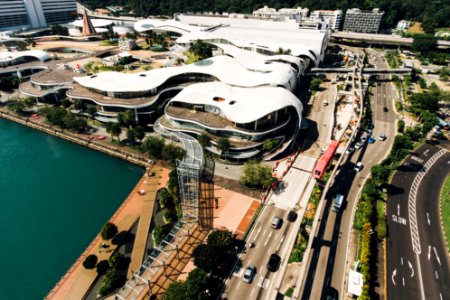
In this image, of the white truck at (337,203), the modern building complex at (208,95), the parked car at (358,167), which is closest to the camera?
the white truck at (337,203)

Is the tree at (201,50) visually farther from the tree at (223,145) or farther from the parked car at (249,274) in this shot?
the parked car at (249,274)

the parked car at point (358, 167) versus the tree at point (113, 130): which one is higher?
the tree at point (113, 130)

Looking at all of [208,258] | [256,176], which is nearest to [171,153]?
[256,176]

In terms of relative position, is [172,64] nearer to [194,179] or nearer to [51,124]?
[51,124]

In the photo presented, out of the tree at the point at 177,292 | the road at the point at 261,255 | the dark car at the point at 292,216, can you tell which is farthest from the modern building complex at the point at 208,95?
the tree at the point at 177,292

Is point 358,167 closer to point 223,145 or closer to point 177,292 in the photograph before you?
point 223,145

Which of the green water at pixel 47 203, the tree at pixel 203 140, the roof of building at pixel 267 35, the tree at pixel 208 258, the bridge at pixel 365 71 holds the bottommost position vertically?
the green water at pixel 47 203
